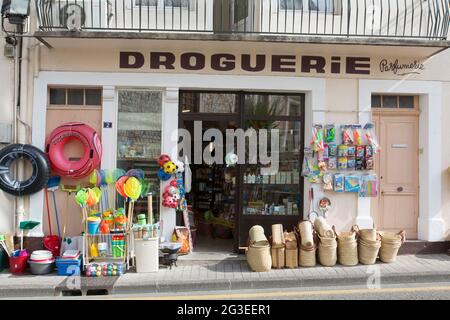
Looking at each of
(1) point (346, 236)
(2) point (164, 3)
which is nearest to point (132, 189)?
(2) point (164, 3)

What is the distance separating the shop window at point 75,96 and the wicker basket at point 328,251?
4392 mm

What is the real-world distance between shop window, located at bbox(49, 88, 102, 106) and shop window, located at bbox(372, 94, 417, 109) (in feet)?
16.2

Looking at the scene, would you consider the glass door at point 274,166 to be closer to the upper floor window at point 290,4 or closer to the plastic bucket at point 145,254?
the upper floor window at point 290,4

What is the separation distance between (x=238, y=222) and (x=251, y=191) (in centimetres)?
60

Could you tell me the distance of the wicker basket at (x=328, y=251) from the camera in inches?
302

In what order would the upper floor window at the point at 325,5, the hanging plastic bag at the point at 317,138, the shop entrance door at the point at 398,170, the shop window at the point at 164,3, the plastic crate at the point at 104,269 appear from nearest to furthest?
the plastic crate at the point at 104,269
the hanging plastic bag at the point at 317,138
the shop window at the point at 164,3
the upper floor window at the point at 325,5
the shop entrance door at the point at 398,170

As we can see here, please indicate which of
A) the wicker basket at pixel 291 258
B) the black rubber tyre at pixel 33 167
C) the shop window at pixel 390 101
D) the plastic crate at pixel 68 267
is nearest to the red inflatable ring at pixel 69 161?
the black rubber tyre at pixel 33 167

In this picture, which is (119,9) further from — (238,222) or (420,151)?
(420,151)

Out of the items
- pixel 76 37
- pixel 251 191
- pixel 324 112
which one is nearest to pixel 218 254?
pixel 251 191

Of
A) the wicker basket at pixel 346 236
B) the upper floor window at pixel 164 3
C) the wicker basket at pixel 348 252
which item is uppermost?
the upper floor window at pixel 164 3

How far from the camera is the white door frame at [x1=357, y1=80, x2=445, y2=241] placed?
854 cm

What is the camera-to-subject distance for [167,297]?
6.62 metres

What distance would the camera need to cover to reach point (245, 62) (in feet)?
27.6

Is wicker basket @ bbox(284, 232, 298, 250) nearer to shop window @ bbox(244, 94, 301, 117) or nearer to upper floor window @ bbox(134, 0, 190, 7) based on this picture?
shop window @ bbox(244, 94, 301, 117)
